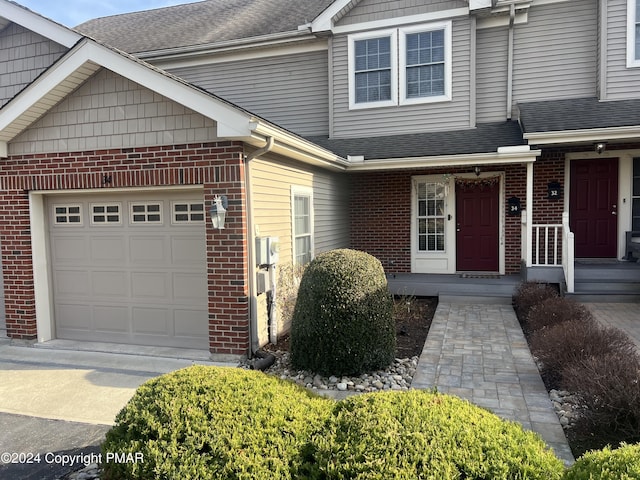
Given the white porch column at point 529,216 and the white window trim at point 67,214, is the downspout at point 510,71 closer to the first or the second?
the white porch column at point 529,216

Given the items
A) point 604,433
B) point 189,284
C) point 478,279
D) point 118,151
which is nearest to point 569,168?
point 478,279

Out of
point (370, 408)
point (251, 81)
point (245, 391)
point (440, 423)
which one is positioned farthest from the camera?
point (251, 81)

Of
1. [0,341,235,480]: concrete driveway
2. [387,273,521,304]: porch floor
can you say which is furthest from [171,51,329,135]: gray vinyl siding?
[0,341,235,480]: concrete driveway

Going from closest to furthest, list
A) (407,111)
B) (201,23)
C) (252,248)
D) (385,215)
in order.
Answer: (252,248) < (407,111) < (385,215) < (201,23)

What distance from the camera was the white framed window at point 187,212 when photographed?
233 inches

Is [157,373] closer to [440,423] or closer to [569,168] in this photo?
[440,423]

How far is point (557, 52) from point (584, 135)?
2.57 meters

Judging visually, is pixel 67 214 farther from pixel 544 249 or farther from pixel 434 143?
pixel 544 249

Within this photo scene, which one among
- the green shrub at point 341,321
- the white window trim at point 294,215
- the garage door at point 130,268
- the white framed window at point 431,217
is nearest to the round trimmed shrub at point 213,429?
the green shrub at point 341,321

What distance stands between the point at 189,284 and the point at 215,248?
850 millimetres

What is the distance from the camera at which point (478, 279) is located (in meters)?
8.93

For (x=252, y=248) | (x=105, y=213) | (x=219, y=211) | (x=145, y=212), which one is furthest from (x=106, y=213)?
(x=252, y=248)

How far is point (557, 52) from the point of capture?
363 inches

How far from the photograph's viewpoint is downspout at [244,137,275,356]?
5.50 meters
